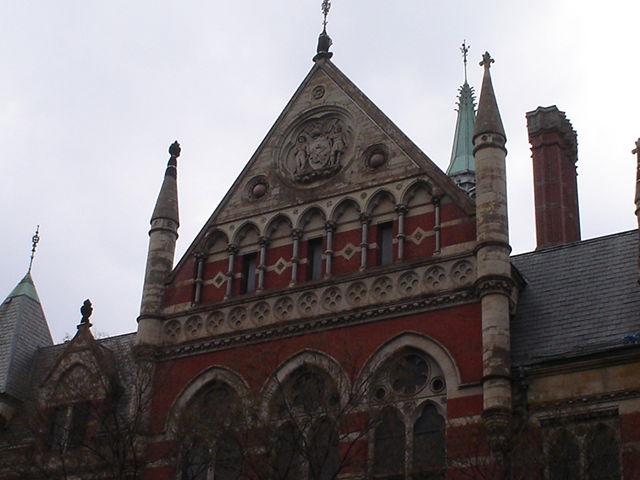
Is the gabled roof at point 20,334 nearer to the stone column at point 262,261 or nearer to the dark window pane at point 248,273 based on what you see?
the dark window pane at point 248,273

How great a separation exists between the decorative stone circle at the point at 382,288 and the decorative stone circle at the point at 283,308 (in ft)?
7.75

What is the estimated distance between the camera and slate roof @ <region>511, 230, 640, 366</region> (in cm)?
2595

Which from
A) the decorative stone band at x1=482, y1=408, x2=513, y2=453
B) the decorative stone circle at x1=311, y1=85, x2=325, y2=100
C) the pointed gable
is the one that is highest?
the decorative stone circle at x1=311, y1=85, x2=325, y2=100

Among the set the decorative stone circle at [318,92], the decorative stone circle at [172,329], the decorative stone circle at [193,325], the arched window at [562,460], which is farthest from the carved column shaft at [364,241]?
the arched window at [562,460]

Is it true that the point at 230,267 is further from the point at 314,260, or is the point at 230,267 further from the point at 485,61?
the point at 485,61

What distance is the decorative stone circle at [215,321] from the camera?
30.0 metres

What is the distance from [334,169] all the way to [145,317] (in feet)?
21.4

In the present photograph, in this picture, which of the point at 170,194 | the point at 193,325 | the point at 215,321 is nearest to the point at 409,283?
the point at 215,321

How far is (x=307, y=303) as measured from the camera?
2888 centimetres

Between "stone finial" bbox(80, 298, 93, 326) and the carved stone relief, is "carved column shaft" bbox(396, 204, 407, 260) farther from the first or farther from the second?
"stone finial" bbox(80, 298, 93, 326)

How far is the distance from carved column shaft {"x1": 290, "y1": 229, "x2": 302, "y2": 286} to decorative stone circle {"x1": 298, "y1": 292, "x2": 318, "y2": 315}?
2.12ft

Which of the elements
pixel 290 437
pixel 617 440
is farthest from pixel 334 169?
pixel 617 440

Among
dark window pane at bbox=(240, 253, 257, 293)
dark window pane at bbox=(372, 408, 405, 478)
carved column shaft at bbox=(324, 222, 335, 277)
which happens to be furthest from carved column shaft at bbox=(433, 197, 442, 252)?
dark window pane at bbox=(240, 253, 257, 293)

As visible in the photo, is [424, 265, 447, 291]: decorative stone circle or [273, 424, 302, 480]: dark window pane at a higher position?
[424, 265, 447, 291]: decorative stone circle
